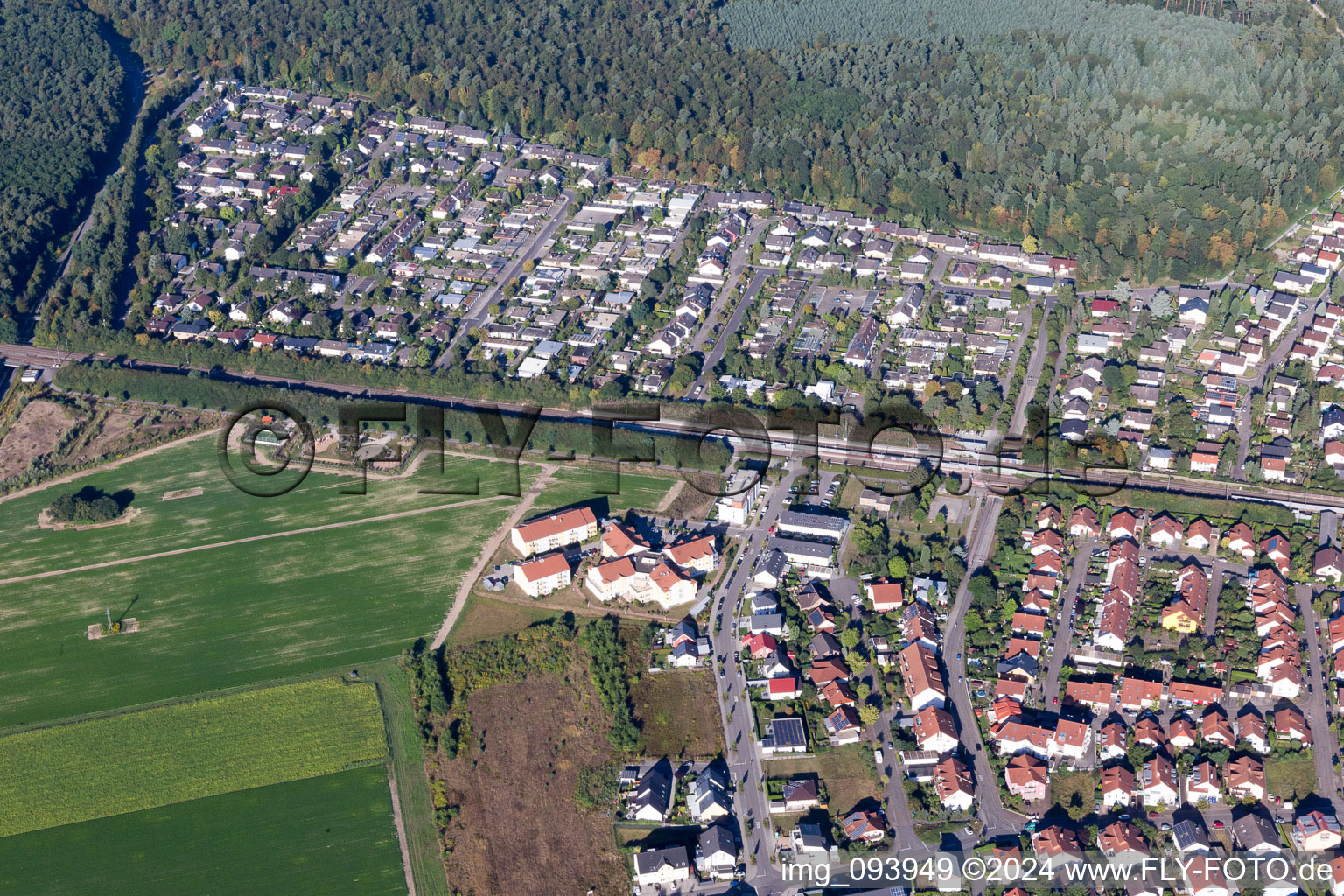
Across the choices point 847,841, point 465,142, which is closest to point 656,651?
point 847,841

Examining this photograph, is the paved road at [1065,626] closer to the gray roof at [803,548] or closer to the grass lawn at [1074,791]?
the grass lawn at [1074,791]

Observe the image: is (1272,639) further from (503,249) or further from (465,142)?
(465,142)

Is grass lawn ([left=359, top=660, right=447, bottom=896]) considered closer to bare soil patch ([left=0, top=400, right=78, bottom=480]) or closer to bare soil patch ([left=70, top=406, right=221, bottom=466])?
bare soil patch ([left=70, top=406, right=221, bottom=466])

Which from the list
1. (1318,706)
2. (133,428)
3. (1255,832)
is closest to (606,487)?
(133,428)

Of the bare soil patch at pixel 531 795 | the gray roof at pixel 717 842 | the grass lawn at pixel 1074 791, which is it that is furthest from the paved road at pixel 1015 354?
the gray roof at pixel 717 842

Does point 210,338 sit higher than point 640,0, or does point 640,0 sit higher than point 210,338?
point 640,0

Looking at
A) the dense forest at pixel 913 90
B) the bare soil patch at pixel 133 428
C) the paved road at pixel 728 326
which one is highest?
the dense forest at pixel 913 90

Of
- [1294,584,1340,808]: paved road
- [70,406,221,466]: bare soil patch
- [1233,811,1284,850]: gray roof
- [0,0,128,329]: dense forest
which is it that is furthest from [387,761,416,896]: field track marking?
[0,0,128,329]: dense forest
